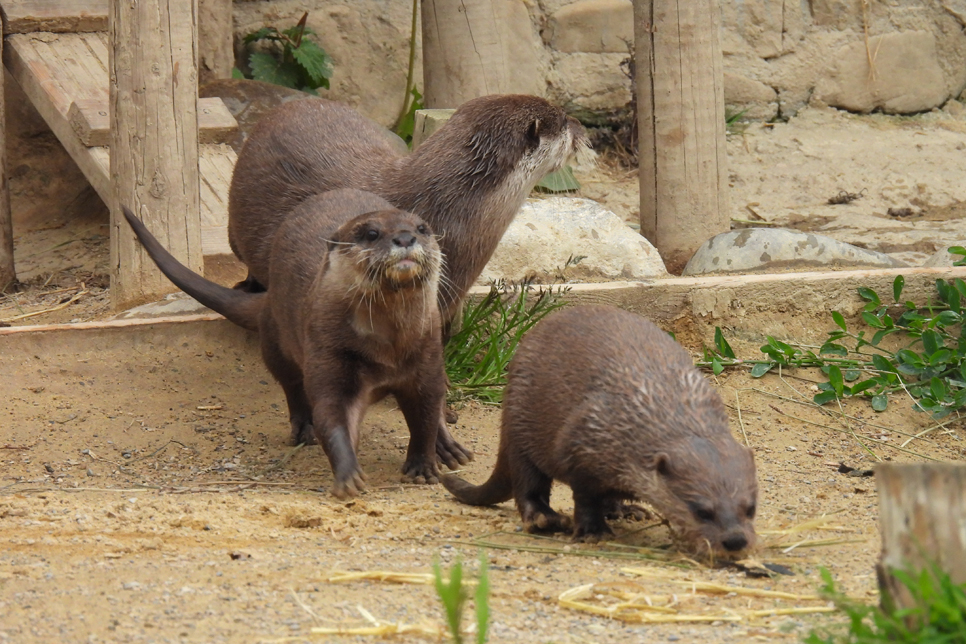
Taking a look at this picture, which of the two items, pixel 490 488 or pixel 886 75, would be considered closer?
pixel 490 488

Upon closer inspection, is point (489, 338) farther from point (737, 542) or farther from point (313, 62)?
point (313, 62)

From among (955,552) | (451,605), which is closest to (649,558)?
(955,552)

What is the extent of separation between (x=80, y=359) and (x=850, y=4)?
595 cm

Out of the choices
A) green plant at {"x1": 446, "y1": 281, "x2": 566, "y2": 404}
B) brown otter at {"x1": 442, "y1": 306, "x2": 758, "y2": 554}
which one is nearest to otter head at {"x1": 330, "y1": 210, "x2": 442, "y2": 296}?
brown otter at {"x1": 442, "y1": 306, "x2": 758, "y2": 554}

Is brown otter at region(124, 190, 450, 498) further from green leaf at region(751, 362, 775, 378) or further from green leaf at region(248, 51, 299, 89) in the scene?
green leaf at region(248, 51, 299, 89)

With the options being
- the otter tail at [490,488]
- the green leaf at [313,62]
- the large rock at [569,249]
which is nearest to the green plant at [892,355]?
the large rock at [569,249]

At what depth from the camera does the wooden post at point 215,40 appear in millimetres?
7293

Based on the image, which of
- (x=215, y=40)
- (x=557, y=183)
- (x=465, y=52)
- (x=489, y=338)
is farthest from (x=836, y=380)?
(x=215, y=40)

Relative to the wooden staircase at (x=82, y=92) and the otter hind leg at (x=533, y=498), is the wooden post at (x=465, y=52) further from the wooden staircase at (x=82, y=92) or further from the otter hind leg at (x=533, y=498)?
the otter hind leg at (x=533, y=498)

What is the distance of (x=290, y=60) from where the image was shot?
301 inches

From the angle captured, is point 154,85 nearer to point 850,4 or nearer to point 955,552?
point 955,552

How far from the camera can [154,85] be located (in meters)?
5.11

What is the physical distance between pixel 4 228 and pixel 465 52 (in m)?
2.42

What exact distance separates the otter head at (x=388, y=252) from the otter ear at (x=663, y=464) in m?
1.09
